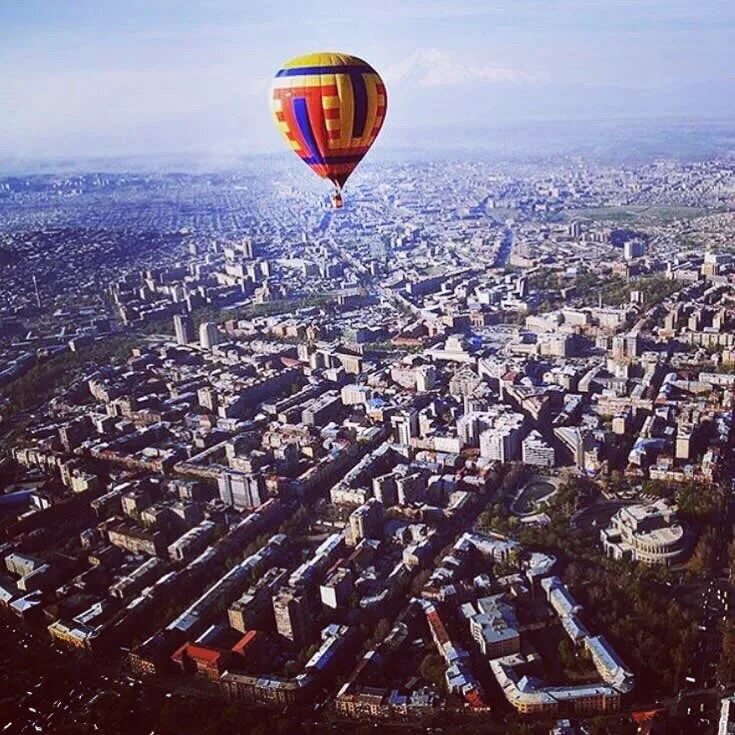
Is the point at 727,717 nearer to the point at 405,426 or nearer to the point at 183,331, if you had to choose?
the point at 405,426

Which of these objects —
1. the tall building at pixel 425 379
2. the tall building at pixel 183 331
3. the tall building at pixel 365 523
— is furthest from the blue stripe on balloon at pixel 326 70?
the tall building at pixel 183 331

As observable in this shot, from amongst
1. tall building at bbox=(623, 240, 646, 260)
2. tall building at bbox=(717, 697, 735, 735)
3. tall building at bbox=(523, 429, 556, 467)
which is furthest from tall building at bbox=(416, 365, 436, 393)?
tall building at bbox=(623, 240, 646, 260)

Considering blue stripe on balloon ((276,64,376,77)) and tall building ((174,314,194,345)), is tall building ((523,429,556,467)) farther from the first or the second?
tall building ((174,314,194,345))

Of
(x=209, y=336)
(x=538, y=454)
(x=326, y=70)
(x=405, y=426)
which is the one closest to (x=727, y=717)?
(x=538, y=454)

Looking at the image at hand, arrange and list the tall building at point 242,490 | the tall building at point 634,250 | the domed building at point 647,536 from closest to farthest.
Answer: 1. the domed building at point 647,536
2. the tall building at point 242,490
3. the tall building at point 634,250

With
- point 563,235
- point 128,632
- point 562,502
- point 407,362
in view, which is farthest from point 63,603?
point 563,235

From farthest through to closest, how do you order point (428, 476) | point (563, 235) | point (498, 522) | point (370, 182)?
point (370, 182) < point (563, 235) < point (428, 476) < point (498, 522)

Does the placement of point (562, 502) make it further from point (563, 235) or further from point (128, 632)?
point (563, 235)

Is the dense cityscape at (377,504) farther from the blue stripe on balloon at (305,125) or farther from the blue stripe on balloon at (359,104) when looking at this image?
the blue stripe on balloon at (359,104)
